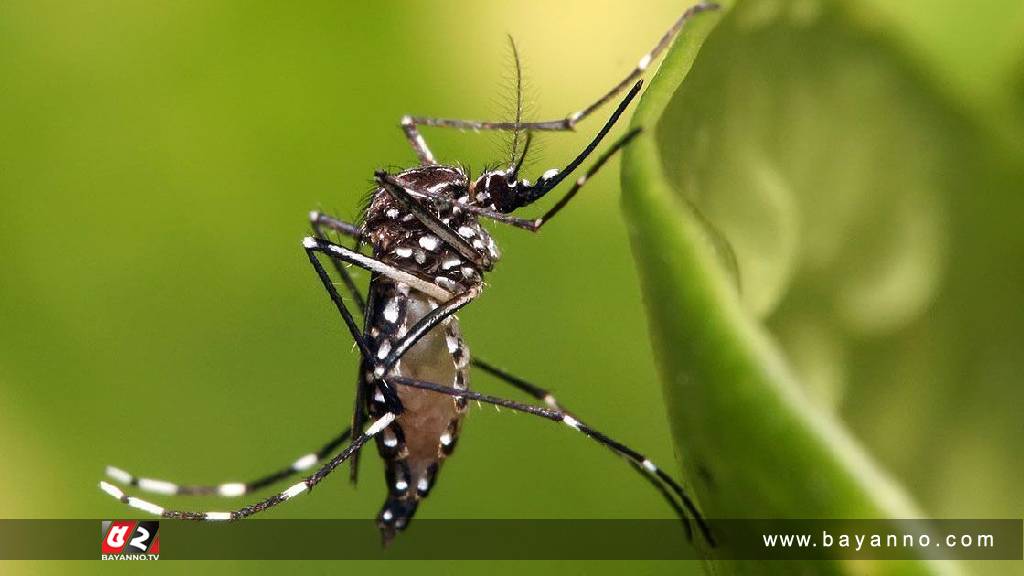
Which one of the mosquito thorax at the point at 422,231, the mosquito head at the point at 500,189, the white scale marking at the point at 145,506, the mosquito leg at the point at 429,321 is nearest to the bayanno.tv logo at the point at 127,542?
the white scale marking at the point at 145,506

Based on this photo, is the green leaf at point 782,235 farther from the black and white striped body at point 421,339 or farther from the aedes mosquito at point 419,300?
the black and white striped body at point 421,339

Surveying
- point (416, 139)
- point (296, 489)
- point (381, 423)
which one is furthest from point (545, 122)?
point (296, 489)

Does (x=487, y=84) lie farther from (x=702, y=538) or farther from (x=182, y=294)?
(x=702, y=538)

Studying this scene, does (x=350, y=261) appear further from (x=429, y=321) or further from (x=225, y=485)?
(x=225, y=485)

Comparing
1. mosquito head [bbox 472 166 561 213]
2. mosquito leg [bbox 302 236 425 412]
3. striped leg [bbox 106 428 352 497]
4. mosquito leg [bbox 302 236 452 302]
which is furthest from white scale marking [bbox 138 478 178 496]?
mosquito head [bbox 472 166 561 213]

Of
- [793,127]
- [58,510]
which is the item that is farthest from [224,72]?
[793,127]
